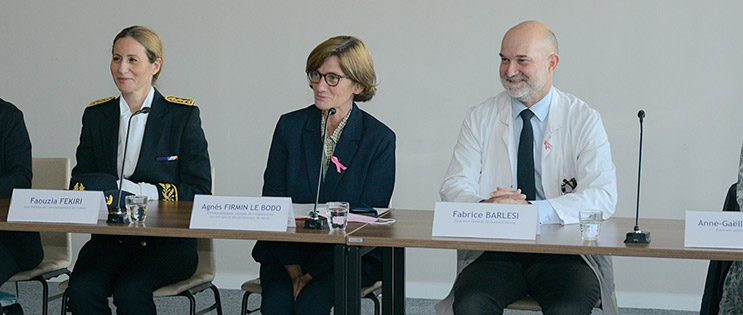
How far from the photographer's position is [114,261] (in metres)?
2.84

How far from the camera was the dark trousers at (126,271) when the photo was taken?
2.69 meters

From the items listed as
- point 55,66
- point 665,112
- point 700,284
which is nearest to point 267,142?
point 55,66

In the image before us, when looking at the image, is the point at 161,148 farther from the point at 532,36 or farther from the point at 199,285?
the point at 532,36

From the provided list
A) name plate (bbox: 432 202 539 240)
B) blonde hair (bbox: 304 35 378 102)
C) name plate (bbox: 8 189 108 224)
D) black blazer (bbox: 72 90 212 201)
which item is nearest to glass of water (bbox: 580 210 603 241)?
name plate (bbox: 432 202 539 240)

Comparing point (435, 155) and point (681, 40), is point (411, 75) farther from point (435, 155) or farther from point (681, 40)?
point (681, 40)

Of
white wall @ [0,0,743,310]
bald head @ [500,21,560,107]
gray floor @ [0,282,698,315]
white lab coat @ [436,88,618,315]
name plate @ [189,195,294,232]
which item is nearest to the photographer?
name plate @ [189,195,294,232]

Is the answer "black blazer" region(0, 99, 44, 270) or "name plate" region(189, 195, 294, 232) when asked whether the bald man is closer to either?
"name plate" region(189, 195, 294, 232)

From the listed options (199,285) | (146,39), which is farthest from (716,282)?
(146,39)

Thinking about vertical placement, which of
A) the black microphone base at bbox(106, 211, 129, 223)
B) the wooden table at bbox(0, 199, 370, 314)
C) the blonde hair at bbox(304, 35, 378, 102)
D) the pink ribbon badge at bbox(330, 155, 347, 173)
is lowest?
the wooden table at bbox(0, 199, 370, 314)

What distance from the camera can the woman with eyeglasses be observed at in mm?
2701

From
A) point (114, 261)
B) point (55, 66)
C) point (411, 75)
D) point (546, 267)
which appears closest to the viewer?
point (546, 267)

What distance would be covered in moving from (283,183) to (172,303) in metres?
1.64

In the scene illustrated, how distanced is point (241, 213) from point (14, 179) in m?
1.23

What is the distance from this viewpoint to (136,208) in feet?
7.88
